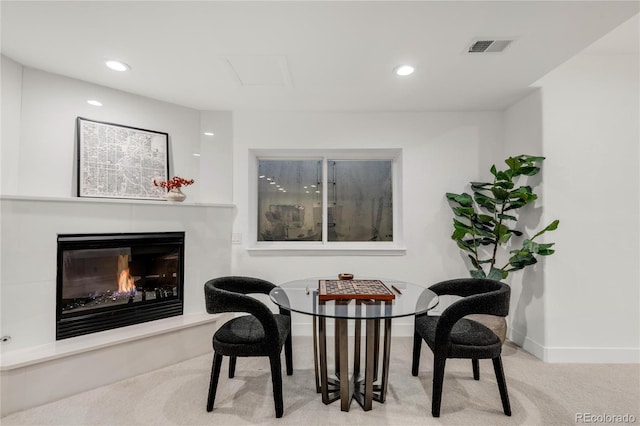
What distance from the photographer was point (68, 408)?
193 centimetres

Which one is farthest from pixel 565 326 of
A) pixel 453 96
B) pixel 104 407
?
pixel 104 407

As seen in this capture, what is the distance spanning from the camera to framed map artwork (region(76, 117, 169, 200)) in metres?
2.56

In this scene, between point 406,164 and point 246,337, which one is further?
point 406,164

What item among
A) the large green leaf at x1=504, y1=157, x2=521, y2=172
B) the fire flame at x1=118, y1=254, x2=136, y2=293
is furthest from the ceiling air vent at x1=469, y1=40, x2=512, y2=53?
the fire flame at x1=118, y1=254, x2=136, y2=293

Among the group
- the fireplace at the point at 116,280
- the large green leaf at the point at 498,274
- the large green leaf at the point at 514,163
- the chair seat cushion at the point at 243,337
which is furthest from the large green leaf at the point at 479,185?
the fireplace at the point at 116,280

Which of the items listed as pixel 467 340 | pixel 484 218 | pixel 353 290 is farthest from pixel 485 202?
pixel 353 290

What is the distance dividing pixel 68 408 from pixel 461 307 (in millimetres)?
2568

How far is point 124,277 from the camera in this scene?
2682 mm

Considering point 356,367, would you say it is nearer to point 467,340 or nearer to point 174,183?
point 467,340

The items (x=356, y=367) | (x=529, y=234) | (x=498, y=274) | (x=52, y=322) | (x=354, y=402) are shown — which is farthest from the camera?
(x=529, y=234)

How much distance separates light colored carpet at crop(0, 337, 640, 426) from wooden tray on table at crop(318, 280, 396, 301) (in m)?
0.73

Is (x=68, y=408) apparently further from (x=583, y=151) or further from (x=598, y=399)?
(x=583, y=151)

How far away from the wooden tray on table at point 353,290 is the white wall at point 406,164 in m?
1.04

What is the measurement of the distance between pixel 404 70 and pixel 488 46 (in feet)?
1.89
